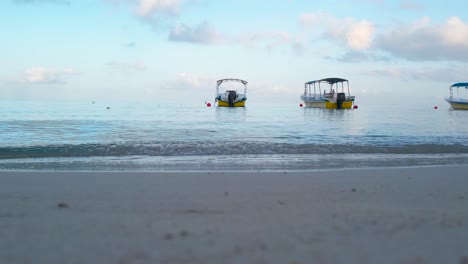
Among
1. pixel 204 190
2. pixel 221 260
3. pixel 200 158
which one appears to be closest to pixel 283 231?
pixel 221 260

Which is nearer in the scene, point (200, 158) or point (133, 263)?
point (133, 263)

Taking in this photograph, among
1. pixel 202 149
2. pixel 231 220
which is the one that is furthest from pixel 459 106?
pixel 231 220

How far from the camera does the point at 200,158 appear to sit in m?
11.0

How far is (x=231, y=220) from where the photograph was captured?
169 inches

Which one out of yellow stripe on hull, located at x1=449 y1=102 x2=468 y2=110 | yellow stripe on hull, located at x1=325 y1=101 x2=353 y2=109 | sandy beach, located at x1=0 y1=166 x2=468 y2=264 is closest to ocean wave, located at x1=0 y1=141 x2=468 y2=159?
sandy beach, located at x1=0 y1=166 x2=468 y2=264

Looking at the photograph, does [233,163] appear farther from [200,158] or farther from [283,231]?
[283,231]

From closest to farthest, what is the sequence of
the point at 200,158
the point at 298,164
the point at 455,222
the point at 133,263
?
the point at 133,263, the point at 455,222, the point at 298,164, the point at 200,158

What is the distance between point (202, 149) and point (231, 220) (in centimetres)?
Result: 883

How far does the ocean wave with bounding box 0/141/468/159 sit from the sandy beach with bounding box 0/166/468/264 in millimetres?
4912

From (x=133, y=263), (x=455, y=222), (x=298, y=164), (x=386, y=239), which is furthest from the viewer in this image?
(x=298, y=164)

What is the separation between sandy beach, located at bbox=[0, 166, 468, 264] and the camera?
3318mm

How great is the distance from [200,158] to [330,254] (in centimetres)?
795

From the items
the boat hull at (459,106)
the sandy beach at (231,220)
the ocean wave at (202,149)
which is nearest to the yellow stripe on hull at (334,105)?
the boat hull at (459,106)

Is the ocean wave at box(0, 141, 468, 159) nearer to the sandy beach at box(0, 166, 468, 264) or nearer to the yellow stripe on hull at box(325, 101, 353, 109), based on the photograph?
the sandy beach at box(0, 166, 468, 264)
